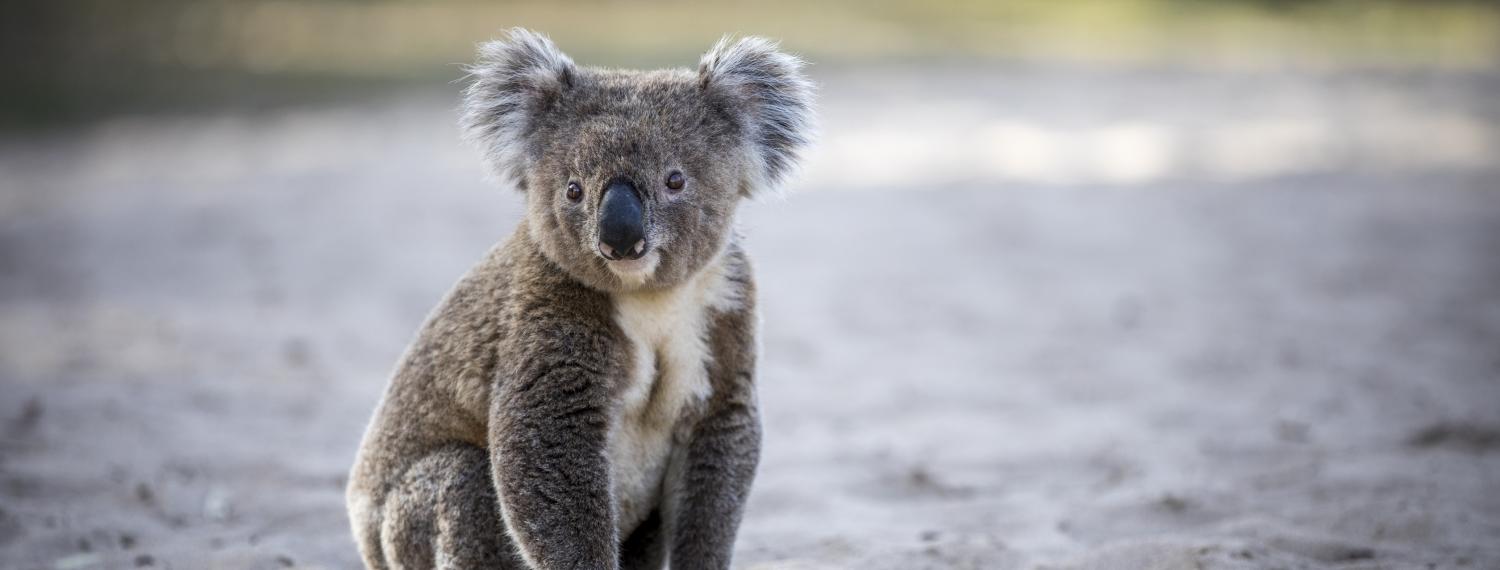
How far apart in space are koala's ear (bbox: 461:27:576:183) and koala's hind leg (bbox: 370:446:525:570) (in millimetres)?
763

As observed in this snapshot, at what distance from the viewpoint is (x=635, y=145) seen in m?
3.02

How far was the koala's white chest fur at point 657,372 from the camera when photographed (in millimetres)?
3123

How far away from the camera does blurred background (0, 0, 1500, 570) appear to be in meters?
4.24

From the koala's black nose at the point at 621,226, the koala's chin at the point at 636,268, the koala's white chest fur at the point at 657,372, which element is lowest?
the koala's white chest fur at the point at 657,372

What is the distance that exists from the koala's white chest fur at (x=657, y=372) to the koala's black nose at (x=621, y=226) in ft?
0.83

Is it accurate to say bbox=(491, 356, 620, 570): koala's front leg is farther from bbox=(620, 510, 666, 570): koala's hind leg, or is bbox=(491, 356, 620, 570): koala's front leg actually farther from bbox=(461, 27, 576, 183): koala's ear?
bbox=(461, 27, 576, 183): koala's ear

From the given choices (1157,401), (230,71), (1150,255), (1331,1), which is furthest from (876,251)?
(1331,1)

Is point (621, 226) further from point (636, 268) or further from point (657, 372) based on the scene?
point (657, 372)

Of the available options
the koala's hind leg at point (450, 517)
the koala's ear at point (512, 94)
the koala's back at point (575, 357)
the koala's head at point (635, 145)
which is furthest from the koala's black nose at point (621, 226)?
the koala's hind leg at point (450, 517)

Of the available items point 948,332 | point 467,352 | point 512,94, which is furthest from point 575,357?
point 948,332

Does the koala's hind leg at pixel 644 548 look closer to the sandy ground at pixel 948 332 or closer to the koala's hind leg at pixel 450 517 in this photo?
the koala's hind leg at pixel 450 517

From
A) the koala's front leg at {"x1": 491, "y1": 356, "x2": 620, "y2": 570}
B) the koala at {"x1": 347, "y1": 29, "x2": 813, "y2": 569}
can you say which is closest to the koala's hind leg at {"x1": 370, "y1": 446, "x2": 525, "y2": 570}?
the koala at {"x1": 347, "y1": 29, "x2": 813, "y2": 569}

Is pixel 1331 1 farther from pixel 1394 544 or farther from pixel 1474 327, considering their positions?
pixel 1394 544

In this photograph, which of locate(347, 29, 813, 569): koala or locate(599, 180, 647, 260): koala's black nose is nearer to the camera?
locate(599, 180, 647, 260): koala's black nose
